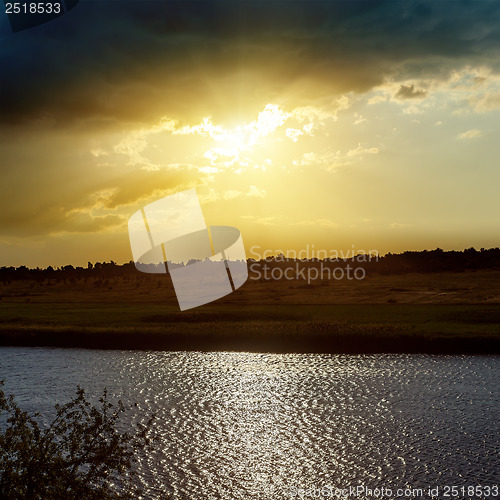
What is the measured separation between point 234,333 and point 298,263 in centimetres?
10099

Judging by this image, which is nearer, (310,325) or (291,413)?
(291,413)

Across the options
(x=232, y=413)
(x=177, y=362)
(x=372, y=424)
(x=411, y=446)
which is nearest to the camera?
(x=411, y=446)

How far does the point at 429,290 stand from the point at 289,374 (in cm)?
6286

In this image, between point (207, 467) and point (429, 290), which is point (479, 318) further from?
point (207, 467)

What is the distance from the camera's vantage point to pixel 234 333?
50.8 m

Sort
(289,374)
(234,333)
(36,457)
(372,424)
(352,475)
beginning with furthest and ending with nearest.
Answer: (234,333) → (289,374) → (372,424) → (352,475) → (36,457)

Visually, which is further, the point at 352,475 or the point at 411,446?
the point at 411,446

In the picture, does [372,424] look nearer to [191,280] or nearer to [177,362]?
[177,362]

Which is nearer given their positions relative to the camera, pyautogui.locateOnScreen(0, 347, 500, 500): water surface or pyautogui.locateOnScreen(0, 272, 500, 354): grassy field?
pyautogui.locateOnScreen(0, 347, 500, 500): water surface

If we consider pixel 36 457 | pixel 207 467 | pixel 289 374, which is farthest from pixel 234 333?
pixel 36 457

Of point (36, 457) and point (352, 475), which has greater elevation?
point (36, 457)

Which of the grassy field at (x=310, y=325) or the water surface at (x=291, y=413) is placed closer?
the water surface at (x=291, y=413)

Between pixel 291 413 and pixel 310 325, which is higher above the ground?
pixel 310 325

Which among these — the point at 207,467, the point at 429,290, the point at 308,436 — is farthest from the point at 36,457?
the point at 429,290
